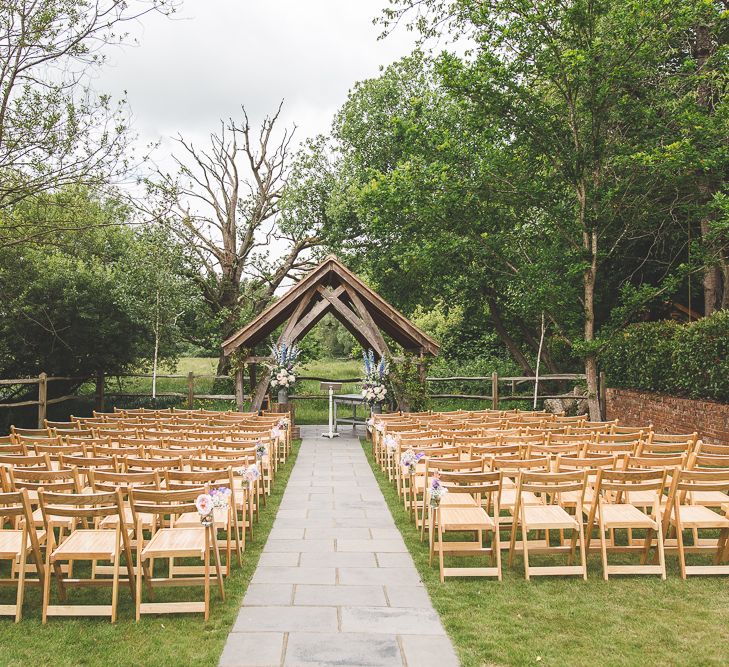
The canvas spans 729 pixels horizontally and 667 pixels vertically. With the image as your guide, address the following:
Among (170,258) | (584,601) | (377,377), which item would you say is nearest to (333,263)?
(377,377)

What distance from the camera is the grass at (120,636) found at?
14.7 ft

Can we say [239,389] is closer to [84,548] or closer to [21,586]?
[84,548]

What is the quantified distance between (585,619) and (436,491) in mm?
1743

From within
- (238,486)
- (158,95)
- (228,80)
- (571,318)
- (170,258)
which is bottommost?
(238,486)

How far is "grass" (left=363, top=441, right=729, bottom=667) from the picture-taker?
4.56m

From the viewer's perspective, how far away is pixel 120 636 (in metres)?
4.85

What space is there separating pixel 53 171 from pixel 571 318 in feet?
45.5

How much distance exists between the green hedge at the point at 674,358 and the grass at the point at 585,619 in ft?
25.6

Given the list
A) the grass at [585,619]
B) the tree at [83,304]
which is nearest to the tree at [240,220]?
the tree at [83,304]

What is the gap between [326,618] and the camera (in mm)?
5066

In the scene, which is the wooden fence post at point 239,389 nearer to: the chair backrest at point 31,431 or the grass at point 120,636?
the chair backrest at point 31,431

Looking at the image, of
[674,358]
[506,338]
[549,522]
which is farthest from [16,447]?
[506,338]

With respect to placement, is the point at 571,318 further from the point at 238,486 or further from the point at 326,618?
the point at 326,618

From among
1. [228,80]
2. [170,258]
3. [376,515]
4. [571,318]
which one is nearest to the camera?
[376,515]
